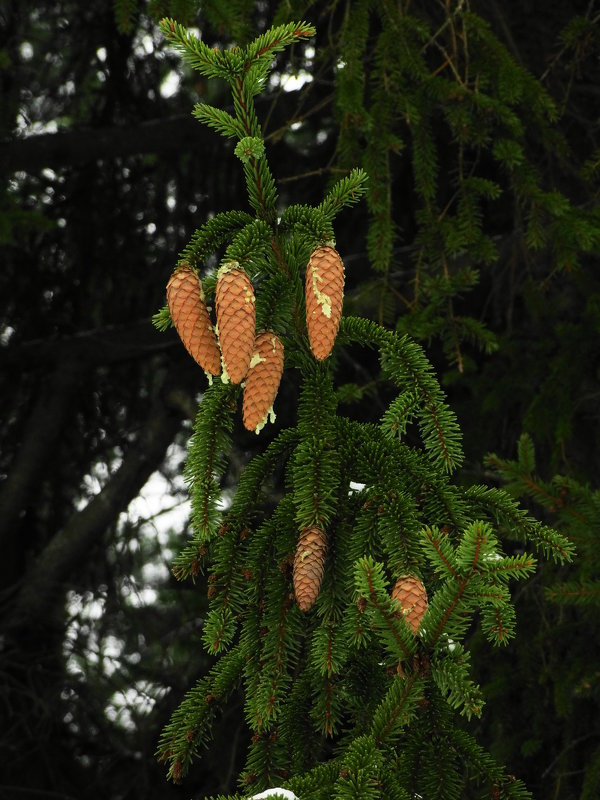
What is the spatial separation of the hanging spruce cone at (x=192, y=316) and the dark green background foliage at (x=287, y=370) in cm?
145

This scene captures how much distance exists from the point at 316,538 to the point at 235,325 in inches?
14.1

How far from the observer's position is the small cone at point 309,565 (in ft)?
5.15

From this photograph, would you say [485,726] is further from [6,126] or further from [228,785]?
[6,126]

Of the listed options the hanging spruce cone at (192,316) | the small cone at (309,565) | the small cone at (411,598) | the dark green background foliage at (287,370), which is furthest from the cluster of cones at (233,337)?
the dark green background foliage at (287,370)

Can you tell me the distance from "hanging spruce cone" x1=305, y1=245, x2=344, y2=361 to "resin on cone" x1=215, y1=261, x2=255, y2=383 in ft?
0.30

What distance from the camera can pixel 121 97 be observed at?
560cm

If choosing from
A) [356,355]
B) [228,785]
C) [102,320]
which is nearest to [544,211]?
[356,355]

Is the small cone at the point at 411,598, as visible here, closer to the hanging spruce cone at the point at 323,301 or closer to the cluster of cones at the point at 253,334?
the cluster of cones at the point at 253,334

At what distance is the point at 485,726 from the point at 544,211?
1.78 m

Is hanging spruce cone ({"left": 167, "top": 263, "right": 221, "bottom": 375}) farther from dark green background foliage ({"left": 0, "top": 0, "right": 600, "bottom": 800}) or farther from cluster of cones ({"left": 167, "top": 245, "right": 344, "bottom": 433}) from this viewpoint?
dark green background foliage ({"left": 0, "top": 0, "right": 600, "bottom": 800})

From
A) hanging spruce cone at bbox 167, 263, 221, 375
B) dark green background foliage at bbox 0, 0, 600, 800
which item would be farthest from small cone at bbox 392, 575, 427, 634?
dark green background foliage at bbox 0, 0, 600, 800

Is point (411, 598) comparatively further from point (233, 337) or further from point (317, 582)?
point (233, 337)

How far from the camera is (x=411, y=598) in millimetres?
1547

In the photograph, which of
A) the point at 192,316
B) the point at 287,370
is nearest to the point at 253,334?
the point at 192,316
